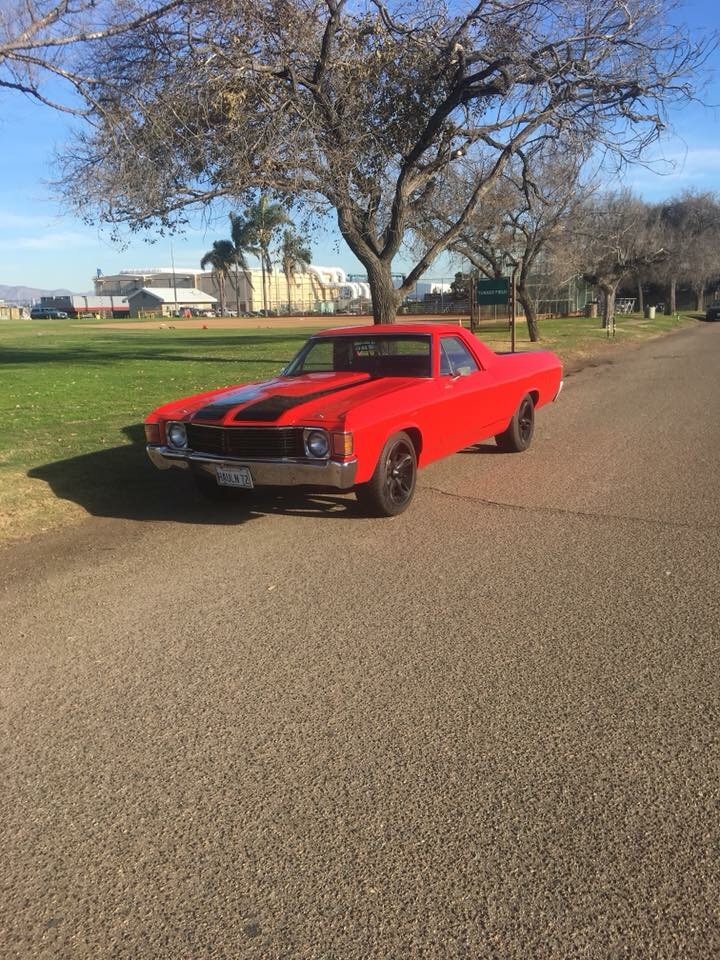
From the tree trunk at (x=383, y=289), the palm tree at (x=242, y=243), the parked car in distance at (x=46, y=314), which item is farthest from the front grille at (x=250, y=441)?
the parked car in distance at (x=46, y=314)

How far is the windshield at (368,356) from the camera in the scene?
22.1ft

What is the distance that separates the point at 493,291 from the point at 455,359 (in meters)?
17.4

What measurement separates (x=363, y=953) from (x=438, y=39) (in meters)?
14.9

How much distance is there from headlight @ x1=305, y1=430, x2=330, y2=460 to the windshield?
153cm

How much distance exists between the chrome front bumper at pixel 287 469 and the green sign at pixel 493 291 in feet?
60.3

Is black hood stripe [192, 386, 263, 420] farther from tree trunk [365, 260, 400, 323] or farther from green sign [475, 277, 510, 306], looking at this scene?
green sign [475, 277, 510, 306]

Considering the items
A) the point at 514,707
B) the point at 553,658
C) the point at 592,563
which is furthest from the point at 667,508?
the point at 514,707

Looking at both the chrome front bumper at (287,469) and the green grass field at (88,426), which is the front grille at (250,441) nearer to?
the chrome front bumper at (287,469)

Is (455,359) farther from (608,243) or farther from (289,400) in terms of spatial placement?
(608,243)

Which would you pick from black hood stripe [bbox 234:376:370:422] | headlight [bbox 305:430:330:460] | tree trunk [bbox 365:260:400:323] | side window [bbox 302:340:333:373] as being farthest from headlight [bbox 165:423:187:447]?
tree trunk [bbox 365:260:400:323]

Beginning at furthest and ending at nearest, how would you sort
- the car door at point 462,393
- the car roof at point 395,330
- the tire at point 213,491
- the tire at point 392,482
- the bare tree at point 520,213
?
the bare tree at point 520,213
the car roof at point 395,330
the car door at point 462,393
the tire at point 213,491
the tire at point 392,482

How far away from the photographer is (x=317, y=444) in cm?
543

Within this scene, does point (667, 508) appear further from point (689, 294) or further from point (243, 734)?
point (689, 294)

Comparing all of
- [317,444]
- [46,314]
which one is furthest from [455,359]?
[46,314]
